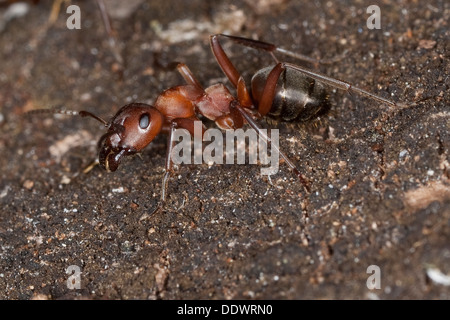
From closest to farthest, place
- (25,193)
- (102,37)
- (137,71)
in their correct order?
(25,193) < (137,71) < (102,37)

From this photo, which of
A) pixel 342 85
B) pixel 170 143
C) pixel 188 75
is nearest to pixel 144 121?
pixel 170 143

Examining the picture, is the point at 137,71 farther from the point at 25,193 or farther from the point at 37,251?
the point at 37,251

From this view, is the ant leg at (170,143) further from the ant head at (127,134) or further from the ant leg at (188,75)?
the ant leg at (188,75)

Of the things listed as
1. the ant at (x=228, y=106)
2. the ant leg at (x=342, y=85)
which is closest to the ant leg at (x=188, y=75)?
the ant at (x=228, y=106)

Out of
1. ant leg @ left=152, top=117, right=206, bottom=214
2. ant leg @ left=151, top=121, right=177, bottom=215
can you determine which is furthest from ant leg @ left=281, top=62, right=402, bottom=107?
ant leg @ left=151, top=121, right=177, bottom=215

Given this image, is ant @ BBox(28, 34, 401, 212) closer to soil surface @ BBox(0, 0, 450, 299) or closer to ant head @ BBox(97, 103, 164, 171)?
ant head @ BBox(97, 103, 164, 171)

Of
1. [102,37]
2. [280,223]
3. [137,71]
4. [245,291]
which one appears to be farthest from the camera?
[102,37]

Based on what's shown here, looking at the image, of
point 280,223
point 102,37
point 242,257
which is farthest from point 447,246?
point 102,37
